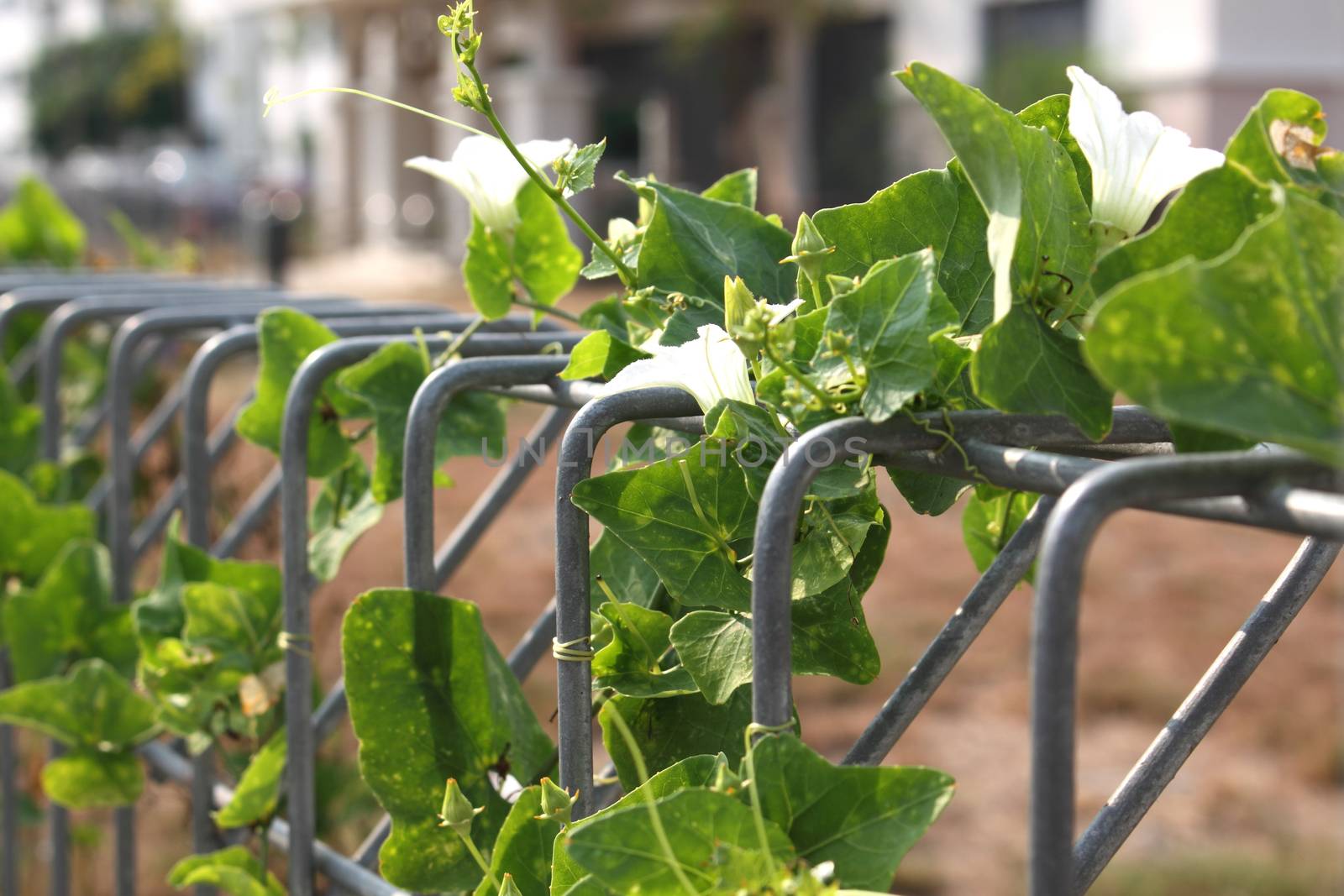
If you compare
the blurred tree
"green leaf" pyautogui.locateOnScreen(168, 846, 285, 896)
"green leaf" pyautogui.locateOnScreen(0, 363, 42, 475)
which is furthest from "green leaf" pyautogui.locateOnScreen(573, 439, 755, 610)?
the blurred tree

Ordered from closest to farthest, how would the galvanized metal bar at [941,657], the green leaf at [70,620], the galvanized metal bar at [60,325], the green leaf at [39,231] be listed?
the galvanized metal bar at [941,657] → the green leaf at [70,620] → the galvanized metal bar at [60,325] → the green leaf at [39,231]

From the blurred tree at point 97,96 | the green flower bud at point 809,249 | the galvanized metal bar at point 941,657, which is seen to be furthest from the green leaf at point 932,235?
the blurred tree at point 97,96

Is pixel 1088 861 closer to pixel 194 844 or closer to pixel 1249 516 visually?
pixel 1249 516

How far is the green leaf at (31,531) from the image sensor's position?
1.39 meters

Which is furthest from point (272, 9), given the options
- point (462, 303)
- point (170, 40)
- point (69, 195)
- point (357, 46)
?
point (170, 40)

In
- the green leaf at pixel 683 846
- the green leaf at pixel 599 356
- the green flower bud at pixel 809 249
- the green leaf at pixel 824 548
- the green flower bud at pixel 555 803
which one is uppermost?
the green flower bud at pixel 809 249

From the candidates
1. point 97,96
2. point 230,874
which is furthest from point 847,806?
point 97,96

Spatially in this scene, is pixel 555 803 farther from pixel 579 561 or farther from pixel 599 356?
pixel 599 356

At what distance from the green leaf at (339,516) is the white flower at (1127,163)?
540mm

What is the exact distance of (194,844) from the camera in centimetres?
113

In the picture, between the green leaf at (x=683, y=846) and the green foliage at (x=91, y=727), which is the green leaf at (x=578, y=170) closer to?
the green leaf at (x=683, y=846)

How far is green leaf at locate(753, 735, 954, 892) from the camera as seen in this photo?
52cm

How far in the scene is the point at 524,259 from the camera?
0.93 metres

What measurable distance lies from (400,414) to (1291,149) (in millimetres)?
568
